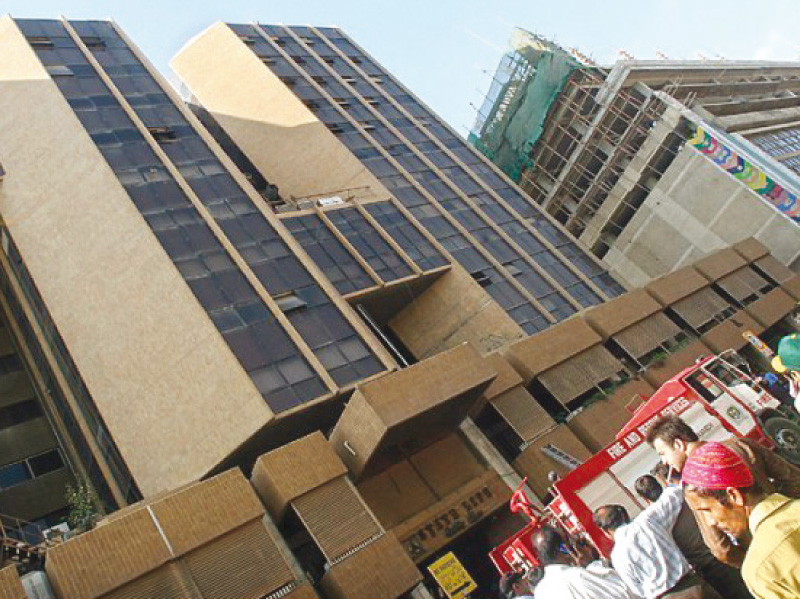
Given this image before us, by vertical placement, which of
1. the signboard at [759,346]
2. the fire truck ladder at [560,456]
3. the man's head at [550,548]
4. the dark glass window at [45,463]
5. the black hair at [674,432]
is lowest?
the signboard at [759,346]

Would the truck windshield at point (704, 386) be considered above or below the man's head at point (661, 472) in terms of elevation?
above

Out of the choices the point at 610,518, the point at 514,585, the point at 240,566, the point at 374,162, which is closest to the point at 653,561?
the point at 610,518

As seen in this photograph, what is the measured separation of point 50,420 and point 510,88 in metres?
42.8

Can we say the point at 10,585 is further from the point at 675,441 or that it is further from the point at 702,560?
the point at 675,441

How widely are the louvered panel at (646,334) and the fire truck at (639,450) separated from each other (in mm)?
12289

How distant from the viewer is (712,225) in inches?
1690

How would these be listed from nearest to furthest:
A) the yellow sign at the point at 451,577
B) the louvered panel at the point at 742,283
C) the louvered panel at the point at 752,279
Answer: the yellow sign at the point at 451,577, the louvered panel at the point at 742,283, the louvered panel at the point at 752,279

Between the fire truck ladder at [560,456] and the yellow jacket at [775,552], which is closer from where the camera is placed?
the yellow jacket at [775,552]

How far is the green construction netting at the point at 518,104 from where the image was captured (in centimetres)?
4925

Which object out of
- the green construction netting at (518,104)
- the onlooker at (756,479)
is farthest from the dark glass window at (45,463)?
the green construction netting at (518,104)

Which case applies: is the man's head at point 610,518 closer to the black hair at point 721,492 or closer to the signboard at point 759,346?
the black hair at point 721,492

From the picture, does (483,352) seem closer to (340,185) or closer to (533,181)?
(340,185)

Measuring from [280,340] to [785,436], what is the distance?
17.4 meters

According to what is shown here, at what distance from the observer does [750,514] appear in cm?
703
